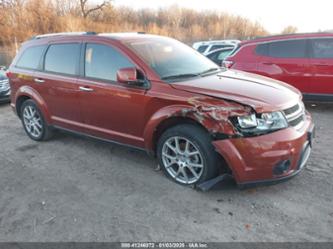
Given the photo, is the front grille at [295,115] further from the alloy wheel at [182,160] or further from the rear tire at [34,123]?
the rear tire at [34,123]

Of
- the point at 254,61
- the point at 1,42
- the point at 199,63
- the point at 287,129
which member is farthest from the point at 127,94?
the point at 1,42

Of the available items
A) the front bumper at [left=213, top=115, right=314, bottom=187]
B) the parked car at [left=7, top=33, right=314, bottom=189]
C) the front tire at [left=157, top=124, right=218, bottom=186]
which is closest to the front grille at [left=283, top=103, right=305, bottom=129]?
the parked car at [left=7, top=33, right=314, bottom=189]

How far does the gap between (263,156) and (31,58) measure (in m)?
4.08

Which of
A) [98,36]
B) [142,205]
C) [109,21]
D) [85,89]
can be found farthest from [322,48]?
[109,21]

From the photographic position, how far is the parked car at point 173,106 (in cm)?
299

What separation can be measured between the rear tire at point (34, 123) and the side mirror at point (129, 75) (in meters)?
2.10

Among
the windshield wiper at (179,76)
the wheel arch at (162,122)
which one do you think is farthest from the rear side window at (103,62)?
the wheel arch at (162,122)

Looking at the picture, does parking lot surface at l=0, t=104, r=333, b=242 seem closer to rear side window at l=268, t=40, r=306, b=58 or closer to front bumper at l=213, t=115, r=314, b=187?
front bumper at l=213, t=115, r=314, b=187

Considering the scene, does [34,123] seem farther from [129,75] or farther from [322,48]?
[322,48]

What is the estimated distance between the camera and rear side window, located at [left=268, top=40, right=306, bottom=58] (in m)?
6.39

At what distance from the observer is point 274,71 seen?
6.62 metres

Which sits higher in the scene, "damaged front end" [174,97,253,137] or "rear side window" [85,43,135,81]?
"rear side window" [85,43,135,81]

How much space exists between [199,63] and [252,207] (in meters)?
2.05

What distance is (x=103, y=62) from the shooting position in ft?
13.0
